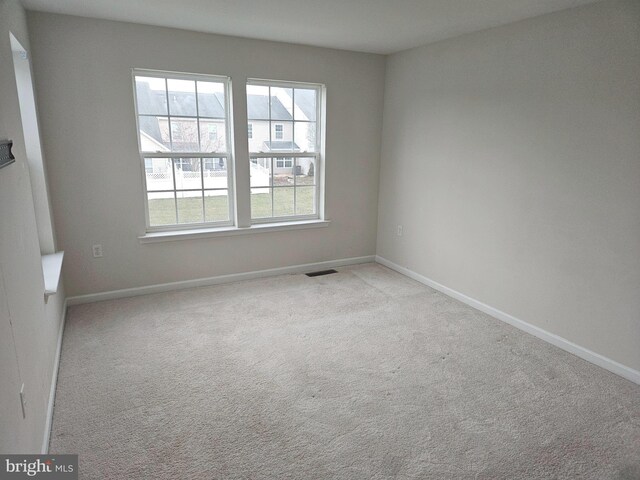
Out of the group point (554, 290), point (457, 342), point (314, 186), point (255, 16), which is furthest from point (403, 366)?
point (255, 16)

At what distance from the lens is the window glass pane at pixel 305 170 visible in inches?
173

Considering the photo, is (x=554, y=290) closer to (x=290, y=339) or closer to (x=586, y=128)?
(x=586, y=128)

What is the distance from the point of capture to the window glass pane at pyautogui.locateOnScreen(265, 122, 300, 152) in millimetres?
4176

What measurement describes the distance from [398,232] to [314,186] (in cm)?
108

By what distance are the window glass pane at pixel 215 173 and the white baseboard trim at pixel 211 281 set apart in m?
0.94

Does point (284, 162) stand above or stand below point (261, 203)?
above

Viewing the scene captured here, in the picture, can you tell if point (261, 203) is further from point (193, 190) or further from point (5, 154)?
point (5, 154)

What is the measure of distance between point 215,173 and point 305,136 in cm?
106

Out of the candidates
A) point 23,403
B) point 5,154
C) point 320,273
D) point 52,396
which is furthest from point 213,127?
point 23,403

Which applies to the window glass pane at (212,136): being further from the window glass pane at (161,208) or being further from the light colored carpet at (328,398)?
the light colored carpet at (328,398)

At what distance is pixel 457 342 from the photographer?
300 cm

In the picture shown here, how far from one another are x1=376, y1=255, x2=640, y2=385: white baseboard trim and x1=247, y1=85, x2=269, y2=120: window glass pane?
2288 millimetres

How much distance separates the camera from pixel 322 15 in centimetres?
296

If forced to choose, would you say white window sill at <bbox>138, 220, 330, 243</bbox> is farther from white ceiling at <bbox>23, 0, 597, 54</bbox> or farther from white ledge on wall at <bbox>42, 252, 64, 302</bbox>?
white ceiling at <bbox>23, 0, 597, 54</bbox>
